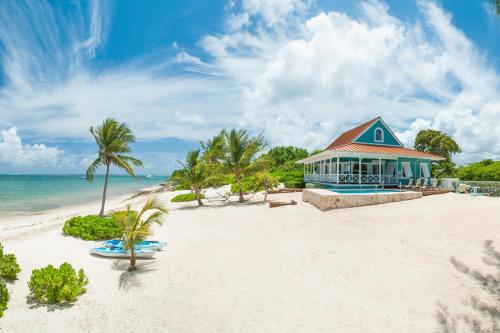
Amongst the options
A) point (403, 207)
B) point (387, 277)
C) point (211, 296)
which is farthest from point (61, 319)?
point (403, 207)

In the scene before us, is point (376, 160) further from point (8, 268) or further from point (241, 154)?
point (8, 268)

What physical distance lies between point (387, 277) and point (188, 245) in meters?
7.17

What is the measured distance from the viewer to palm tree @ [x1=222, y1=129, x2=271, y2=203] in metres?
23.4

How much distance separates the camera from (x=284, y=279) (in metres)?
8.20

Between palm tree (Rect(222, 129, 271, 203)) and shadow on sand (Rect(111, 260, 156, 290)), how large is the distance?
47.9ft

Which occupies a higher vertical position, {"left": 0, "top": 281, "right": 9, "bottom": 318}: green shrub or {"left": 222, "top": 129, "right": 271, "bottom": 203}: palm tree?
{"left": 222, "top": 129, "right": 271, "bottom": 203}: palm tree

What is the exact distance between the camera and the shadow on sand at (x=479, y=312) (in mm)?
6027

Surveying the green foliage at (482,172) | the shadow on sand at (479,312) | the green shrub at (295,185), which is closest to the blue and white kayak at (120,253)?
the shadow on sand at (479,312)

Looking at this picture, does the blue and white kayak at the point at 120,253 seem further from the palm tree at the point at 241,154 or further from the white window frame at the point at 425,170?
the white window frame at the point at 425,170

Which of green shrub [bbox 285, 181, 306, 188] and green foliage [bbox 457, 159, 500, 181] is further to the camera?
green foliage [bbox 457, 159, 500, 181]

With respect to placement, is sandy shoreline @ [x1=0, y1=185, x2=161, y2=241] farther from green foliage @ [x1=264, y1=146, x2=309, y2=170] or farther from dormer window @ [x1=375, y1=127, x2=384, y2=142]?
green foliage @ [x1=264, y1=146, x2=309, y2=170]

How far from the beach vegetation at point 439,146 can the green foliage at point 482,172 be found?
5.08 ft

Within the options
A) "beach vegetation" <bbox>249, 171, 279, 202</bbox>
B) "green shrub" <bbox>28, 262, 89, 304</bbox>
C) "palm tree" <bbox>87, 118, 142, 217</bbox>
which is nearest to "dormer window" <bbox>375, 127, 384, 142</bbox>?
"beach vegetation" <bbox>249, 171, 279, 202</bbox>

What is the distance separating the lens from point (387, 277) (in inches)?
317
